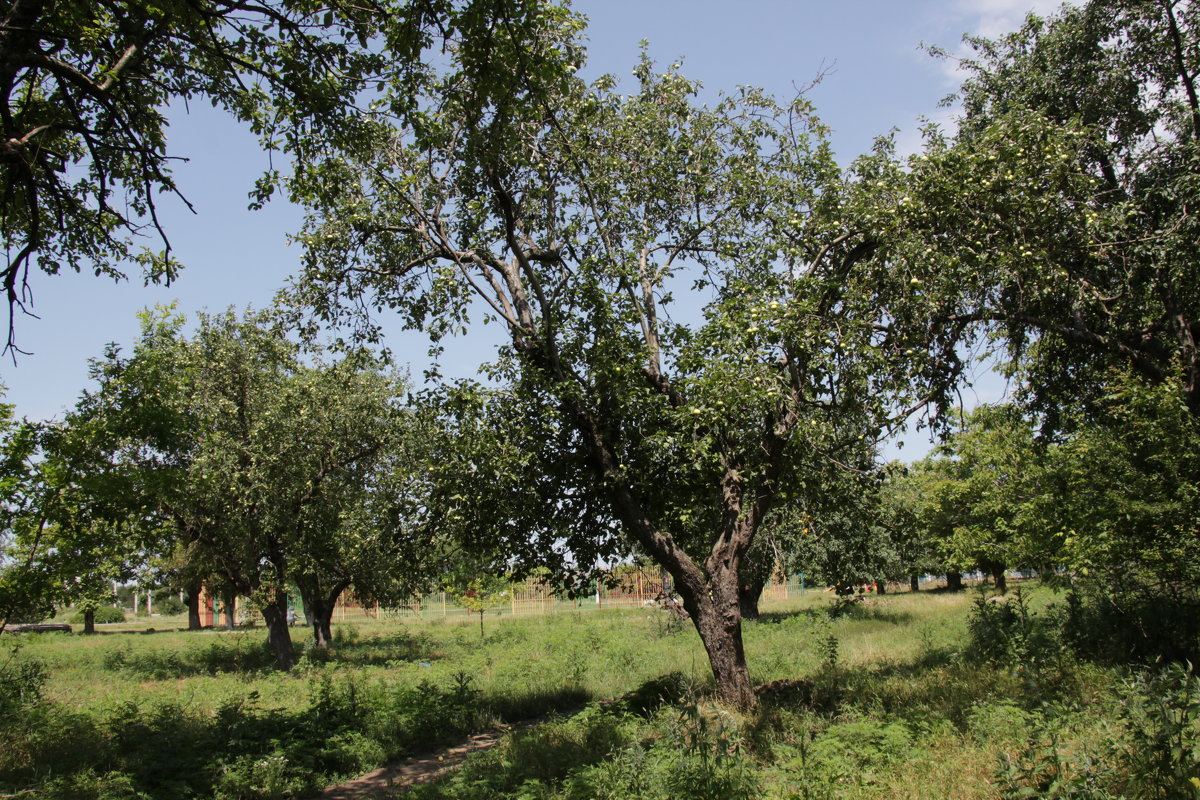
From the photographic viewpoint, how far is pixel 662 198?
38.5 feet

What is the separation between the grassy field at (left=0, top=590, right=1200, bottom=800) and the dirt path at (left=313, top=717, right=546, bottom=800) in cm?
29

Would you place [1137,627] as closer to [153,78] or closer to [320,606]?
[153,78]

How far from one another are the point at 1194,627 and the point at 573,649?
47.7 ft

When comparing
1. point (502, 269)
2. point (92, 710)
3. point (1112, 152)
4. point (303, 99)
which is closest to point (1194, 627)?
point (1112, 152)

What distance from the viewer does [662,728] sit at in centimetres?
841

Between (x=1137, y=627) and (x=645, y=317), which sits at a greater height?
(x=645, y=317)

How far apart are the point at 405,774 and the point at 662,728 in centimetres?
358

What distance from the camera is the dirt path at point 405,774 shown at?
337 inches

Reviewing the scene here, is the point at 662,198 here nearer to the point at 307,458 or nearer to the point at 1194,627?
the point at 1194,627

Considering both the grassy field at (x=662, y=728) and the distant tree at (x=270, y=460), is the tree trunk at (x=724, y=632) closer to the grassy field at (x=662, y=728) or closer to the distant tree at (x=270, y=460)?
the grassy field at (x=662, y=728)

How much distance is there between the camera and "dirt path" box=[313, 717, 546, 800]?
28.1 ft

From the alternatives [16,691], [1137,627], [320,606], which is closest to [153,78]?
[16,691]

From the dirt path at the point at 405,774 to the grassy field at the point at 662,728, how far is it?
0.95 feet

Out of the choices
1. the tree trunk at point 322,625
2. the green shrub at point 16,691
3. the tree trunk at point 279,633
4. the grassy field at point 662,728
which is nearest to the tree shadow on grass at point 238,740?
the grassy field at point 662,728
